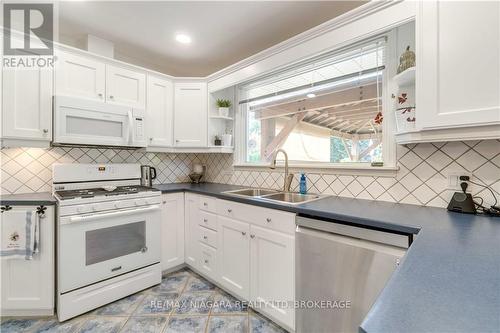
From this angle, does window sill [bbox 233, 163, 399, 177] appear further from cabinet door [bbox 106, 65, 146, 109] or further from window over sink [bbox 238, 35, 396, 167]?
cabinet door [bbox 106, 65, 146, 109]

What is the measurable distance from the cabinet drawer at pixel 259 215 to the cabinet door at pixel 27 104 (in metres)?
1.62

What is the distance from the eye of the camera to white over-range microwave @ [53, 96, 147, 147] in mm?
2018

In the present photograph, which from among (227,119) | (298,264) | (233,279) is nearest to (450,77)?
(298,264)

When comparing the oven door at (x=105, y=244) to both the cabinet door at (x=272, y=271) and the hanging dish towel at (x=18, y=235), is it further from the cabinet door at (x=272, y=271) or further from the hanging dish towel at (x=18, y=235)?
the cabinet door at (x=272, y=271)

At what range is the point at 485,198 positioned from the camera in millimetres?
1375

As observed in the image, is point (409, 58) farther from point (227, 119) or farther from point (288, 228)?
point (227, 119)

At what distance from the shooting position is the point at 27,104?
1.91 meters

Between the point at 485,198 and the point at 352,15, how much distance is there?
1.40m

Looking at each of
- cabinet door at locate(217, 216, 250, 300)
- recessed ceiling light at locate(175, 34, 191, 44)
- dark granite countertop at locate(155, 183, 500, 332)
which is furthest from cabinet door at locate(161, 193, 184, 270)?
dark granite countertop at locate(155, 183, 500, 332)

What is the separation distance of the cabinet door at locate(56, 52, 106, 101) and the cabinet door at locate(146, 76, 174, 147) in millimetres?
474

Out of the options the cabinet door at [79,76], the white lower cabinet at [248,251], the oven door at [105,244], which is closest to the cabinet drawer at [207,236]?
the white lower cabinet at [248,251]

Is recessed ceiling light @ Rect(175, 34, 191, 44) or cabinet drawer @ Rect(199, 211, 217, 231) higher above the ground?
recessed ceiling light @ Rect(175, 34, 191, 44)

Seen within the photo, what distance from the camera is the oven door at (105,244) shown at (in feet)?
5.90

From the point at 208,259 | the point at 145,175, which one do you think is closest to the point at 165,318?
the point at 208,259
